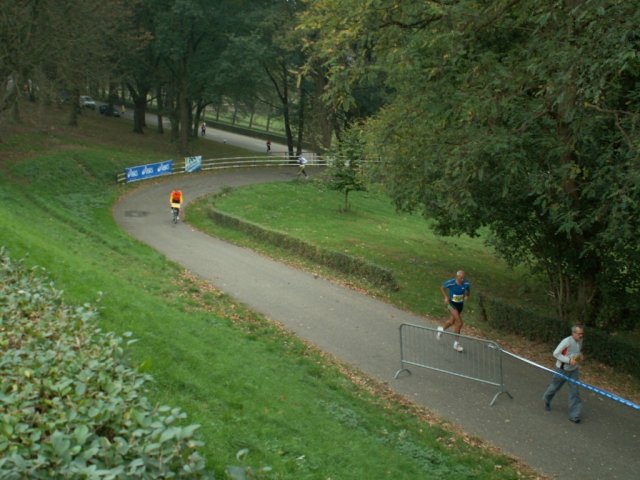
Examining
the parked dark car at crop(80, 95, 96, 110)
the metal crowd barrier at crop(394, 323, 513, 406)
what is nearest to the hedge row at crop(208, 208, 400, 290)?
the metal crowd barrier at crop(394, 323, 513, 406)

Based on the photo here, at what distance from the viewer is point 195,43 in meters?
42.7

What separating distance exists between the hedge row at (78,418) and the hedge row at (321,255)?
501 inches

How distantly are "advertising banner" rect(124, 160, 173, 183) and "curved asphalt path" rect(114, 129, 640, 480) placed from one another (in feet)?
40.2

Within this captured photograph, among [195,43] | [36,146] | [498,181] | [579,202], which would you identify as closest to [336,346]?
[498,181]

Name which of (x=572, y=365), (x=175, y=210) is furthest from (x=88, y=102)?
(x=572, y=365)

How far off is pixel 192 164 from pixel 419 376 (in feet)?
103

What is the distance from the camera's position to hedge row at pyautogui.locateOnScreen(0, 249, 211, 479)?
14.5ft

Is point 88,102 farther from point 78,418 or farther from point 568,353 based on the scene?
point 78,418

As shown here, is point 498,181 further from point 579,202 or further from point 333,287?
point 333,287

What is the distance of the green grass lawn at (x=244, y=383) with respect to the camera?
25.1ft

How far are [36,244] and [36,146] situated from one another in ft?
80.8

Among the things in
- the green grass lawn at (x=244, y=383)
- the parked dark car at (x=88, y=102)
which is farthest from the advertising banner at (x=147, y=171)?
the parked dark car at (x=88, y=102)

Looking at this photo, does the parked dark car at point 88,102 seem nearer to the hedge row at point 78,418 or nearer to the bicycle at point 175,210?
the bicycle at point 175,210

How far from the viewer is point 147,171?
3700 cm
